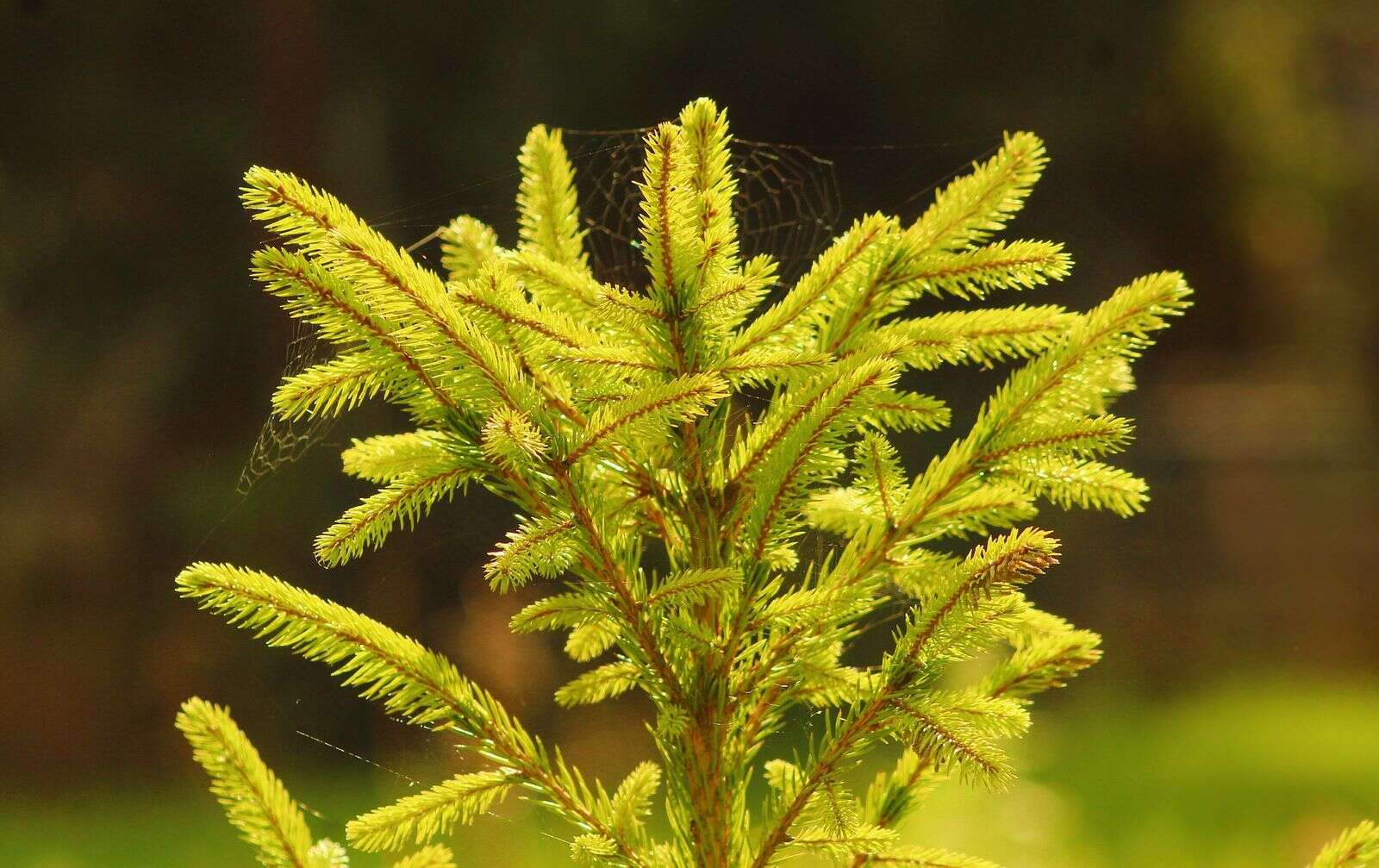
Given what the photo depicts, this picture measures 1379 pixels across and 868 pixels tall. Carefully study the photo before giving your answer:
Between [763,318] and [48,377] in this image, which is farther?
[48,377]

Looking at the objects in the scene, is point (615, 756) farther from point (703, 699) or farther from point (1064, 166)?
point (1064, 166)

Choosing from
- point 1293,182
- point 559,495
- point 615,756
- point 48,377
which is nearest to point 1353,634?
point 1293,182

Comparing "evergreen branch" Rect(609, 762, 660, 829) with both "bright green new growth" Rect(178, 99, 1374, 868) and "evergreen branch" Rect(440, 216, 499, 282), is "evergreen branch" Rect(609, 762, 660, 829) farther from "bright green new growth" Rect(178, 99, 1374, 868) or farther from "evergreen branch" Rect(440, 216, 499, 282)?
"evergreen branch" Rect(440, 216, 499, 282)

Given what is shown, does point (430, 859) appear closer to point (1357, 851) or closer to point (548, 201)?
point (548, 201)

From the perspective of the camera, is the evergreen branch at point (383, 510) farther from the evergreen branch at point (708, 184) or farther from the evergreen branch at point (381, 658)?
the evergreen branch at point (708, 184)

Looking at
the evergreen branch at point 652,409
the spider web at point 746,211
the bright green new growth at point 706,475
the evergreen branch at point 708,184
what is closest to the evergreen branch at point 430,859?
the bright green new growth at point 706,475

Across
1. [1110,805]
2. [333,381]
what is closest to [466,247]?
[333,381]

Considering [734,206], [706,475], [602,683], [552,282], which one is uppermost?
[734,206]
